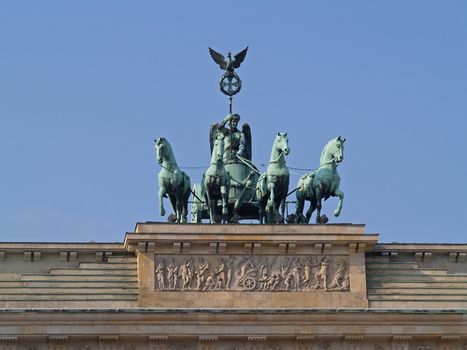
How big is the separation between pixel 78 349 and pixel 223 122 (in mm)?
9847

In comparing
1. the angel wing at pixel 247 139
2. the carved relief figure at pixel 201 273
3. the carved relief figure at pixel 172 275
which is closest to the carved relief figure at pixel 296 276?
the carved relief figure at pixel 201 273

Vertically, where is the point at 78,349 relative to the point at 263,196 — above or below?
below

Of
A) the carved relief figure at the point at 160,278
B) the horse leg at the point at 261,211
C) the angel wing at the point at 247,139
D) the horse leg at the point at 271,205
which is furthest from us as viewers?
the angel wing at the point at 247,139

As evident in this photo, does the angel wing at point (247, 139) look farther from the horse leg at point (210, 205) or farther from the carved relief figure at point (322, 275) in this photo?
the carved relief figure at point (322, 275)

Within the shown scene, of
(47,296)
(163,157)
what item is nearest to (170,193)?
(163,157)

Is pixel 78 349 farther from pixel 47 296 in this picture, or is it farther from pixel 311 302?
pixel 311 302

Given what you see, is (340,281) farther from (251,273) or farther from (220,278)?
(220,278)

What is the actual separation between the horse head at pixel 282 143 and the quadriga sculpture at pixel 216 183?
1534 millimetres

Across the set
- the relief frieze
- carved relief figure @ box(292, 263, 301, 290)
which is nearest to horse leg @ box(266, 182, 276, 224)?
the relief frieze

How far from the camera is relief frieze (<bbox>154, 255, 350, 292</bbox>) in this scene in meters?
58.1

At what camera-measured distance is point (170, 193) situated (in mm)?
59500

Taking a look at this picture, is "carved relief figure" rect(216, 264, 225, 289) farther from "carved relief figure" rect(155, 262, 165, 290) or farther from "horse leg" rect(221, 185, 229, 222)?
"horse leg" rect(221, 185, 229, 222)

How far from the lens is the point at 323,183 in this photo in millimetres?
59656

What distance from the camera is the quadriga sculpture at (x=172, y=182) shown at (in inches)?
2338
